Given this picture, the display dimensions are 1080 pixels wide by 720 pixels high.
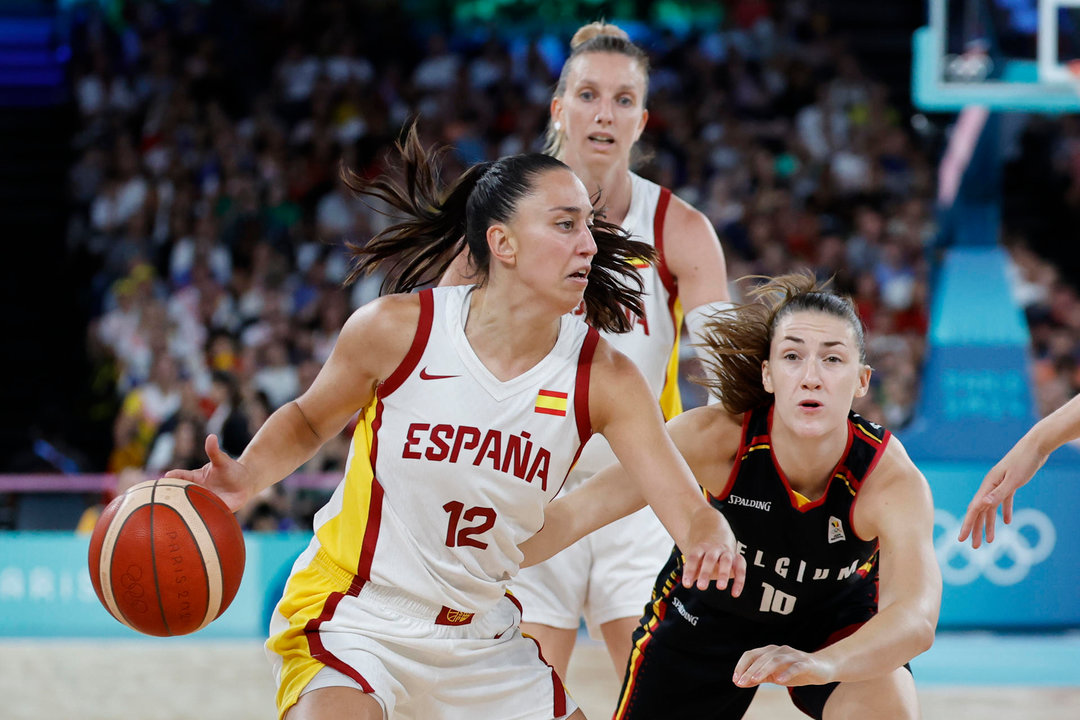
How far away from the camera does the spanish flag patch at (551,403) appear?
3102mm

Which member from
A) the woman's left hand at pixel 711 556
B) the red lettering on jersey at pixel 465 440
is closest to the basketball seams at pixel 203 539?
the red lettering on jersey at pixel 465 440

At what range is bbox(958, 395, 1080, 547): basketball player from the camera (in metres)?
3.52

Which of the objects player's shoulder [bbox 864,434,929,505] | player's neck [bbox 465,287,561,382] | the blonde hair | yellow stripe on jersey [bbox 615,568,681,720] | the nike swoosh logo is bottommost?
yellow stripe on jersey [bbox 615,568,681,720]

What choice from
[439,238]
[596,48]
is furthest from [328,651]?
[596,48]

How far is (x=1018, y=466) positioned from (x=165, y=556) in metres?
2.20

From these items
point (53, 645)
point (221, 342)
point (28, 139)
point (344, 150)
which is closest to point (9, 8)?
point (28, 139)

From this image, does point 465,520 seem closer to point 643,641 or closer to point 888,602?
point 643,641

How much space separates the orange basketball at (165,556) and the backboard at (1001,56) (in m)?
5.36

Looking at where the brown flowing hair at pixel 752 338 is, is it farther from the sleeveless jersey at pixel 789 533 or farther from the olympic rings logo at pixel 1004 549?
the olympic rings logo at pixel 1004 549

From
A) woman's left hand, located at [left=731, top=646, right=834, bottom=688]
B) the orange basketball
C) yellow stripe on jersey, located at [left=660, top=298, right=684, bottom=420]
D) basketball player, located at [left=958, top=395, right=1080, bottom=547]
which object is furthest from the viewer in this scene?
yellow stripe on jersey, located at [left=660, top=298, right=684, bottom=420]

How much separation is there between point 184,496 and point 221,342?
22.0 ft

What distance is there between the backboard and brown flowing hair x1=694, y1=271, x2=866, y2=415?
408cm

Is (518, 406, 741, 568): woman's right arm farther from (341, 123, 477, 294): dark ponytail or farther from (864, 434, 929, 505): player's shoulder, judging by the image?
(341, 123, 477, 294): dark ponytail

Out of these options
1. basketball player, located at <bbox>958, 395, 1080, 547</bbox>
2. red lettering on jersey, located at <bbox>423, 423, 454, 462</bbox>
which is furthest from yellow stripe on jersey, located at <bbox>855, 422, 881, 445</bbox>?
red lettering on jersey, located at <bbox>423, 423, 454, 462</bbox>
